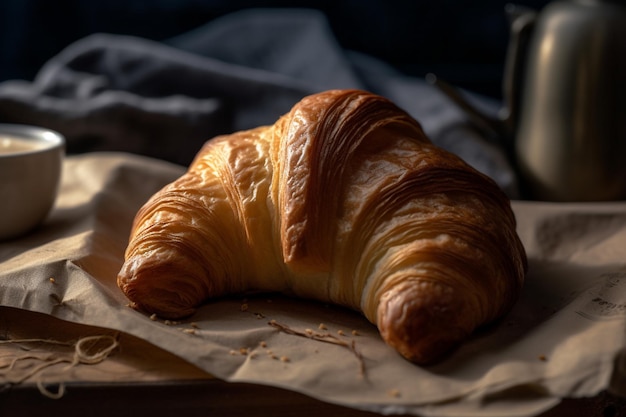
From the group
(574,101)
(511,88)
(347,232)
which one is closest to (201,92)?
(511,88)

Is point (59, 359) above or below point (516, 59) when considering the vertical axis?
below

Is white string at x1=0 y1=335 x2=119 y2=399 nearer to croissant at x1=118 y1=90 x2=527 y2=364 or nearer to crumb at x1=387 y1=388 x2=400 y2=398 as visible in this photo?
croissant at x1=118 y1=90 x2=527 y2=364

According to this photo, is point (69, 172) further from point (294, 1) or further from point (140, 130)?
point (294, 1)

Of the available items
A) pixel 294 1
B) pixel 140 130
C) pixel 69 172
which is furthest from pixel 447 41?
pixel 69 172

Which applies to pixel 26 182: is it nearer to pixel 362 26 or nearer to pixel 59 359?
pixel 59 359

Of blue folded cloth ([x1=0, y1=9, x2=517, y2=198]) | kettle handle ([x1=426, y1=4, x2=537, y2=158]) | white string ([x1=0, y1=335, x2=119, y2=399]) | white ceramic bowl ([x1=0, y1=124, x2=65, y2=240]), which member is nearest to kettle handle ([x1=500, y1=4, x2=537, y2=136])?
kettle handle ([x1=426, y1=4, x2=537, y2=158])

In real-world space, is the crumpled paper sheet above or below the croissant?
below
